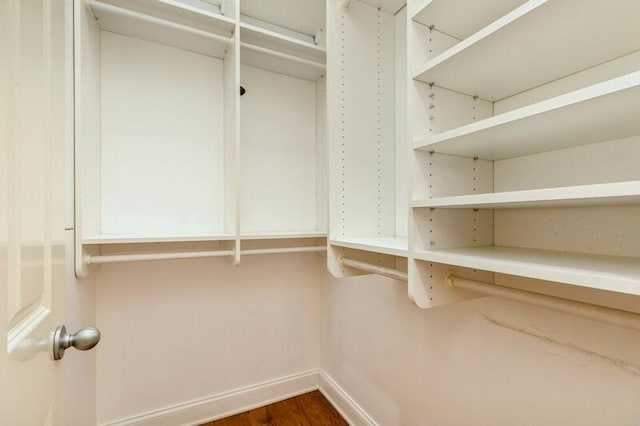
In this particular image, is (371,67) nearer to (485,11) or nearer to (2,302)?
(485,11)

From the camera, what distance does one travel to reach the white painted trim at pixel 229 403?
1661 millimetres

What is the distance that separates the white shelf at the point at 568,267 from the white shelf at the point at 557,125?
1.02ft

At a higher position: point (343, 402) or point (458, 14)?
point (458, 14)

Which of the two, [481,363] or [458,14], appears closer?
[458,14]

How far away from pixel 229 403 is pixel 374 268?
1426 millimetres

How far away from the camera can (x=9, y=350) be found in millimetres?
415

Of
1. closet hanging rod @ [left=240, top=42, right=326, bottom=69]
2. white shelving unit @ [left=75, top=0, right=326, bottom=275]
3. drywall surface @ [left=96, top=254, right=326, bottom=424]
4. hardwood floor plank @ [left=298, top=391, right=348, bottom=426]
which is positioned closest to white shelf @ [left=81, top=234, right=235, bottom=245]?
white shelving unit @ [left=75, top=0, right=326, bottom=275]

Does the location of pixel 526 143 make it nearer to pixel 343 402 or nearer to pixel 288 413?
pixel 343 402

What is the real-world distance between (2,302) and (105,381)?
1.59 m

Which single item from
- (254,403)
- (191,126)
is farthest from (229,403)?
(191,126)

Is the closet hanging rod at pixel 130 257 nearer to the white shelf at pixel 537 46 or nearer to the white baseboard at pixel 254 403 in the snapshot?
the white baseboard at pixel 254 403

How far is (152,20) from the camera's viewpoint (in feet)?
4.50

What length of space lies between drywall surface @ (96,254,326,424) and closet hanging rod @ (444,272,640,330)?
1.34 metres

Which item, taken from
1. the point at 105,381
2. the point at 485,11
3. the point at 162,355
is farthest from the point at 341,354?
the point at 485,11
